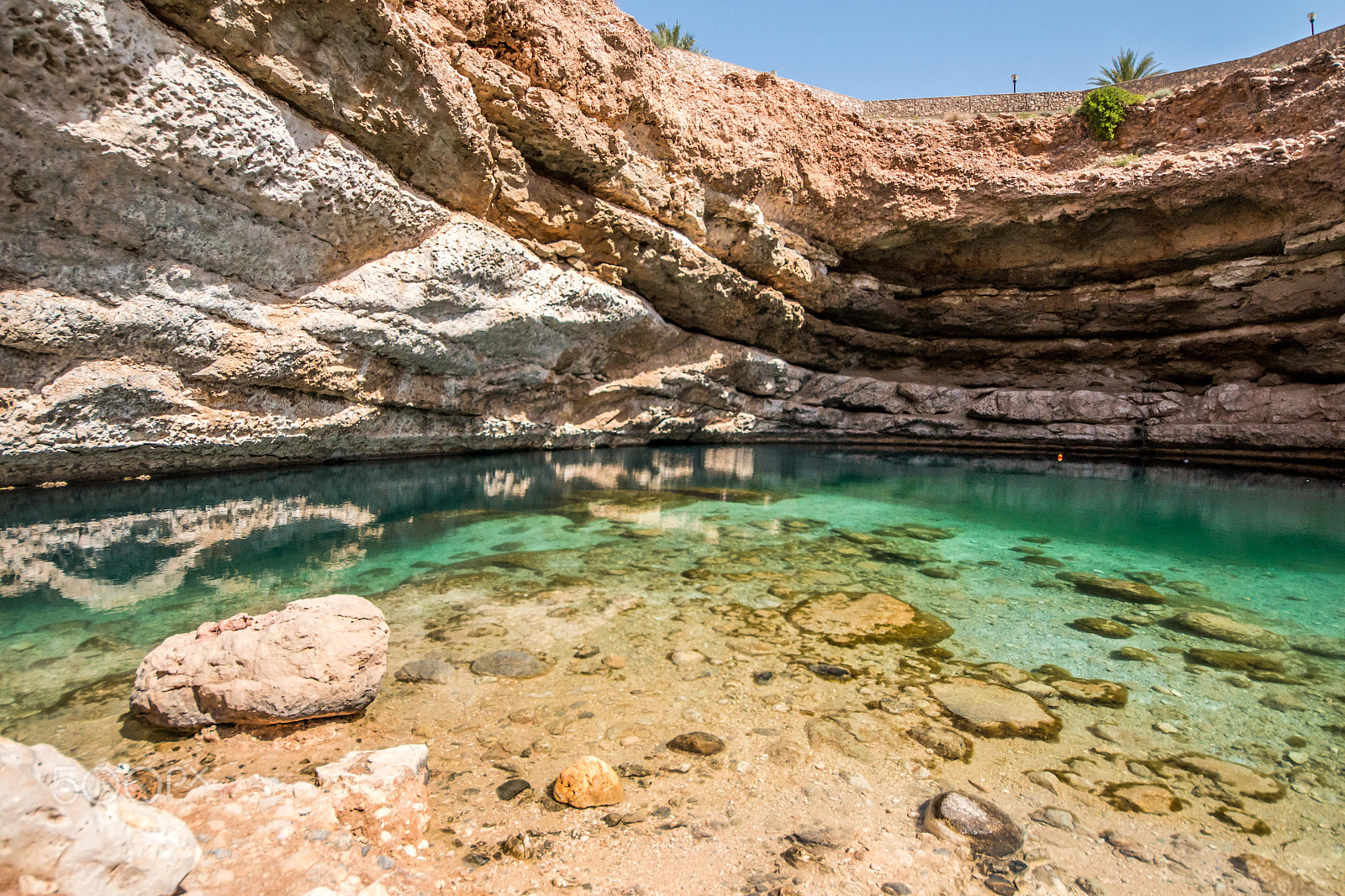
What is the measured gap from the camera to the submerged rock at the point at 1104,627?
4.85m

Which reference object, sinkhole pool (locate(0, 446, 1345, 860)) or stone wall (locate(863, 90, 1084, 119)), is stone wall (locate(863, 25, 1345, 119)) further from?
sinkhole pool (locate(0, 446, 1345, 860))

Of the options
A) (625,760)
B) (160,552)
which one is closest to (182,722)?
(625,760)

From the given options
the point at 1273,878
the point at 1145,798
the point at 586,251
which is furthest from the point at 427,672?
the point at 586,251

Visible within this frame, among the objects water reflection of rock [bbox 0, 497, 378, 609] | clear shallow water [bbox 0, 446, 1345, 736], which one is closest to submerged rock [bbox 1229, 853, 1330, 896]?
clear shallow water [bbox 0, 446, 1345, 736]

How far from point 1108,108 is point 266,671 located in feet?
72.4

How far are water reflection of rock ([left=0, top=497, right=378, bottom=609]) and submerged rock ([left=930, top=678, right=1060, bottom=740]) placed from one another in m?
5.83

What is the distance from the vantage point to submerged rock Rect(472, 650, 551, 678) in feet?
12.5

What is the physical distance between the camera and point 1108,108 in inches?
681

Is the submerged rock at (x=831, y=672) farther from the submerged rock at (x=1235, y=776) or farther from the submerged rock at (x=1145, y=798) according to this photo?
the submerged rock at (x=1235, y=776)

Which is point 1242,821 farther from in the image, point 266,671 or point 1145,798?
point 266,671

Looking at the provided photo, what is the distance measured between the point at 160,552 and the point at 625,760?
570 cm

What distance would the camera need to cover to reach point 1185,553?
775cm

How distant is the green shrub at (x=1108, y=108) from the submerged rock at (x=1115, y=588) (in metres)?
16.3

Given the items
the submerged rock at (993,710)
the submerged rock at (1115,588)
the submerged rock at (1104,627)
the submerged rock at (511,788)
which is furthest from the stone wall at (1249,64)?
the submerged rock at (511,788)
